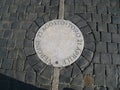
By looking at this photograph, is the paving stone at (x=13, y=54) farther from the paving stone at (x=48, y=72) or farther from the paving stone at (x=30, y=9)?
the paving stone at (x=30, y=9)

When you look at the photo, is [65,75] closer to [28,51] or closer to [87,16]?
[28,51]

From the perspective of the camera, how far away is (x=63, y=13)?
782 centimetres

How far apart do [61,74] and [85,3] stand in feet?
9.34

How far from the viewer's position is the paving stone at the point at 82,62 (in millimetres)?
6918

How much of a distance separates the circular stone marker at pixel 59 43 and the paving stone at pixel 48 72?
173 mm

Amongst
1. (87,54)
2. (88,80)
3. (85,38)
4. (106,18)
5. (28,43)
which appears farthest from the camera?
(106,18)

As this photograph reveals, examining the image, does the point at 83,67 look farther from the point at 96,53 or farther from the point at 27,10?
the point at 27,10

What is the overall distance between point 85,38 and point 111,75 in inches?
58.3

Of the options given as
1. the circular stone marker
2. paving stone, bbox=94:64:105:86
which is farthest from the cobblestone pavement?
the circular stone marker

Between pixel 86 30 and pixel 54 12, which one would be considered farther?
pixel 54 12

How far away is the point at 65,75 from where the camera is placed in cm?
679

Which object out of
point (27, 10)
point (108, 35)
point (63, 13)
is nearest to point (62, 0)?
point (63, 13)

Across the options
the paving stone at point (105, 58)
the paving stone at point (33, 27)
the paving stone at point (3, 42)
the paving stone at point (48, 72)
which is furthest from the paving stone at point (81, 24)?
the paving stone at point (3, 42)

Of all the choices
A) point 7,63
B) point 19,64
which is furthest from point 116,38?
point 7,63
